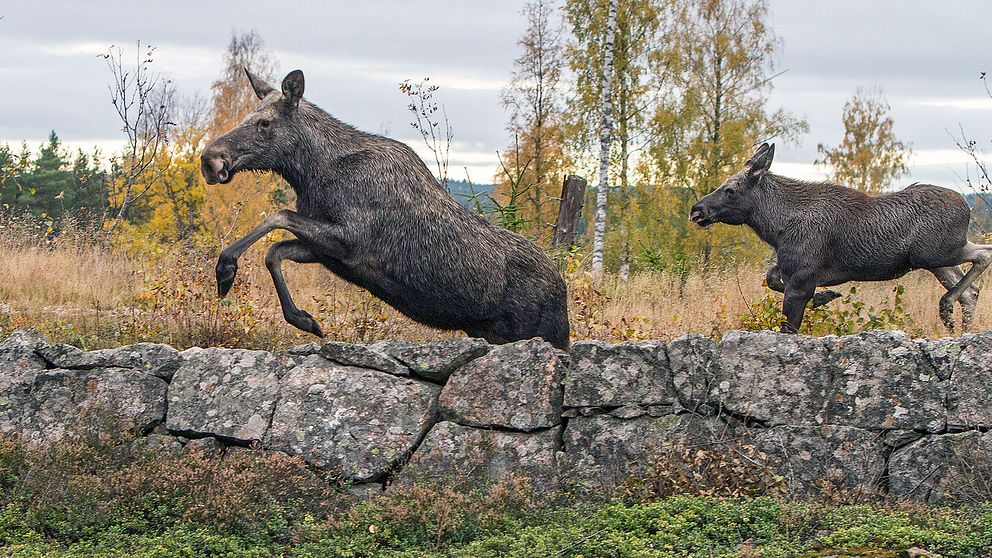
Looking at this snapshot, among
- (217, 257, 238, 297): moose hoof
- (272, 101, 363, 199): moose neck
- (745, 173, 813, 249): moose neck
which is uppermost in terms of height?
(272, 101, 363, 199): moose neck

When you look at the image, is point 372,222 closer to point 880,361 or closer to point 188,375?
point 188,375

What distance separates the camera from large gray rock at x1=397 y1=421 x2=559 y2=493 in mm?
7094

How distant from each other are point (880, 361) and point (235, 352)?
14.1 ft

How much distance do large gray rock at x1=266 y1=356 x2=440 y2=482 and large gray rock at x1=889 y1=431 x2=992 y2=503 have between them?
3024mm

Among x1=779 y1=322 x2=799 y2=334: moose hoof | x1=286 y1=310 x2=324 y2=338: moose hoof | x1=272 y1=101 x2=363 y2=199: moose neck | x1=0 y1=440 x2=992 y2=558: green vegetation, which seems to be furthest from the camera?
x1=779 y1=322 x2=799 y2=334: moose hoof

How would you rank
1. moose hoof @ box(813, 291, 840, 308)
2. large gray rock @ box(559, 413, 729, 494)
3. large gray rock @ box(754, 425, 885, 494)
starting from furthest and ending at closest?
1. moose hoof @ box(813, 291, 840, 308)
2. large gray rock @ box(559, 413, 729, 494)
3. large gray rock @ box(754, 425, 885, 494)

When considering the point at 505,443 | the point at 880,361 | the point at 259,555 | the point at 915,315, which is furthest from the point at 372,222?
the point at 915,315

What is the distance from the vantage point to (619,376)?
726 cm

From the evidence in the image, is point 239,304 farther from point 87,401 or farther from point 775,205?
point 775,205

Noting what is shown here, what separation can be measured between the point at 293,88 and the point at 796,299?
4329 mm

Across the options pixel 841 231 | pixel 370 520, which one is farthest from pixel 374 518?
pixel 841 231

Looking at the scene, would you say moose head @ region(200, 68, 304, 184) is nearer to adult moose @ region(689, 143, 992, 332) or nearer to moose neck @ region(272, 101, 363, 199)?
moose neck @ region(272, 101, 363, 199)

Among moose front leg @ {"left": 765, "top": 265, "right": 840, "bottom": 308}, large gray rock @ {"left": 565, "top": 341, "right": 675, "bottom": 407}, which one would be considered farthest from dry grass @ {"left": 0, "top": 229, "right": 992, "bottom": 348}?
large gray rock @ {"left": 565, "top": 341, "right": 675, "bottom": 407}

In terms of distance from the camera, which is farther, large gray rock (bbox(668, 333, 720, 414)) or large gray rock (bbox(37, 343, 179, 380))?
large gray rock (bbox(37, 343, 179, 380))
